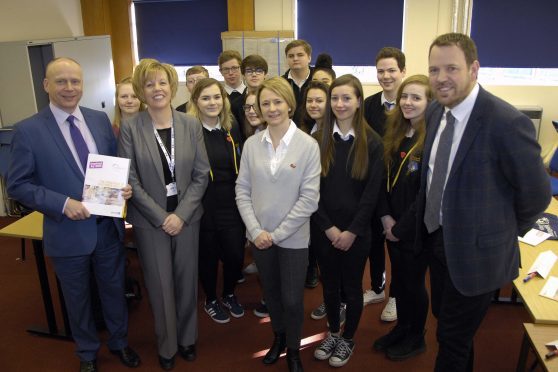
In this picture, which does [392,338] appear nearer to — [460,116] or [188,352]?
[188,352]

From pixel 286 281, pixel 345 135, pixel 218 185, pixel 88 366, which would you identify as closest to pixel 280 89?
pixel 345 135

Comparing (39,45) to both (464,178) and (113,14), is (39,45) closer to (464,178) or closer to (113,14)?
(113,14)

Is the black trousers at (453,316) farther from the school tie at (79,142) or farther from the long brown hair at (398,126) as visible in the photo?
the school tie at (79,142)

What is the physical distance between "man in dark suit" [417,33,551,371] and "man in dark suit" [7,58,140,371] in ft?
5.24

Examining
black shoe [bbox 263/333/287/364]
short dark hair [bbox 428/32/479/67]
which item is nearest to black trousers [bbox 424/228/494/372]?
short dark hair [bbox 428/32/479/67]

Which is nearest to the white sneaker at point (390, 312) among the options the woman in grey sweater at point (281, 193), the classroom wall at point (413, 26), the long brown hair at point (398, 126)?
the woman in grey sweater at point (281, 193)

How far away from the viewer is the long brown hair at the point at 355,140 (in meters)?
2.40

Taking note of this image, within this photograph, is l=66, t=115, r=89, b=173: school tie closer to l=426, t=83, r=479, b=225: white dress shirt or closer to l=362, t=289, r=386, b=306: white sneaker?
l=426, t=83, r=479, b=225: white dress shirt

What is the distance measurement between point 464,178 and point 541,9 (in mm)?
5428

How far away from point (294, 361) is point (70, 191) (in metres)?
1.56

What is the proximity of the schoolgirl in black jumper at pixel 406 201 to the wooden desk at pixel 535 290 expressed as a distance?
1.66 ft

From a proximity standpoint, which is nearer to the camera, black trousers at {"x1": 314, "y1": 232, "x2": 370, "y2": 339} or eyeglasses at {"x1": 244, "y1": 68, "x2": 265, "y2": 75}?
black trousers at {"x1": 314, "y1": 232, "x2": 370, "y2": 339}

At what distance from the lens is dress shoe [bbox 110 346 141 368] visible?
273cm

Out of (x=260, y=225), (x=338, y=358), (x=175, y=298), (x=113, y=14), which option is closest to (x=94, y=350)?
(x=175, y=298)
